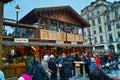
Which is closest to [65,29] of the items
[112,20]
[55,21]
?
[55,21]

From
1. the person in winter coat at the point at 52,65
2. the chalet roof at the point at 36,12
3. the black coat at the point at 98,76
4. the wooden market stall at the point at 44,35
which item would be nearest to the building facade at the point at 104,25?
the wooden market stall at the point at 44,35

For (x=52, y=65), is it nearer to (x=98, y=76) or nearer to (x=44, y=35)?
(x=98, y=76)

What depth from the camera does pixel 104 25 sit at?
59625mm

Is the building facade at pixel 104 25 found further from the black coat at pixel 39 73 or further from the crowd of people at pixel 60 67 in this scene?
the black coat at pixel 39 73

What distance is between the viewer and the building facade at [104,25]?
55.2 metres

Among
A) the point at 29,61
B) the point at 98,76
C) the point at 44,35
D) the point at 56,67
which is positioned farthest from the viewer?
→ the point at 44,35

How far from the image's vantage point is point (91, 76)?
6781 mm

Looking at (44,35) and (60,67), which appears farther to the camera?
(44,35)

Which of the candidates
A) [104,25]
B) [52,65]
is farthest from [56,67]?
[104,25]

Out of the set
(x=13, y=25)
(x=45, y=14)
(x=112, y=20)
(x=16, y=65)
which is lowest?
(x=16, y=65)

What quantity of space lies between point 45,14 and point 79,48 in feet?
25.4

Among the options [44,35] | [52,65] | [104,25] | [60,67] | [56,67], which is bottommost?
[60,67]

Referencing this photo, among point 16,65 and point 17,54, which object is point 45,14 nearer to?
point 17,54

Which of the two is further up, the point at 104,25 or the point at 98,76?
the point at 104,25
